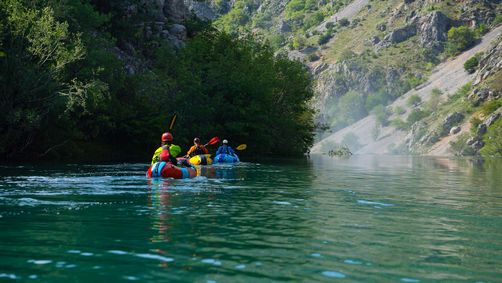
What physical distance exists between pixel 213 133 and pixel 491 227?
44515 millimetres

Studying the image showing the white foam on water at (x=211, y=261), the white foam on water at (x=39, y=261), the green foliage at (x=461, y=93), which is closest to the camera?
the white foam on water at (x=39, y=261)

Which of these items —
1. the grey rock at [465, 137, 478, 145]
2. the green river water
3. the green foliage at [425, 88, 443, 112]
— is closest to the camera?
the green river water

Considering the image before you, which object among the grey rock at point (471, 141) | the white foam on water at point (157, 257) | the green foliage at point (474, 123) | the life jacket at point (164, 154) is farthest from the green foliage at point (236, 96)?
the green foliage at point (474, 123)

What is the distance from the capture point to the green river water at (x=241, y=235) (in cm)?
1046

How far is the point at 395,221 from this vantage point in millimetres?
16875

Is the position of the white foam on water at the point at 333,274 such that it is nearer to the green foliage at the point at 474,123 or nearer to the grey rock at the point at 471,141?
the grey rock at the point at 471,141

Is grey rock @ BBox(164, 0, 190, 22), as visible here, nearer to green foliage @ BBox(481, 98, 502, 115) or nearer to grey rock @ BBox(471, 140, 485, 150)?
grey rock @ BBox(471, 140, 485, 150)

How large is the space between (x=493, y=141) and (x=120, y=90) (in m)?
103

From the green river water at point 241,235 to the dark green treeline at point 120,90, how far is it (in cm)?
1580

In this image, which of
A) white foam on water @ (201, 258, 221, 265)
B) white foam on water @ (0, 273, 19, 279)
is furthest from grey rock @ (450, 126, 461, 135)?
white foam on water @ (0, 273, 19, 279)

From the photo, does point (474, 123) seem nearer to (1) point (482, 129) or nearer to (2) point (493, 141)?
(1) point (482, 129)

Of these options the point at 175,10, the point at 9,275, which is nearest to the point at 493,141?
the point at 175,10

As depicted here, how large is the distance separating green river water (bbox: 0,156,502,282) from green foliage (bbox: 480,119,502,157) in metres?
119

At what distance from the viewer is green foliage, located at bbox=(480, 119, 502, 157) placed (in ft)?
448
